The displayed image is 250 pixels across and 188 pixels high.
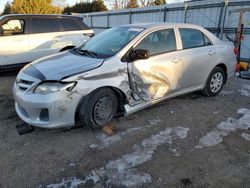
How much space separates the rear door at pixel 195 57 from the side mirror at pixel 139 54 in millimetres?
937

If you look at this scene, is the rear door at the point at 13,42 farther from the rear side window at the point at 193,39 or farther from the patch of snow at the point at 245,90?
the patch of snow at the point at 245,90

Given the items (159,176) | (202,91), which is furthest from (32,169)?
(202,91)

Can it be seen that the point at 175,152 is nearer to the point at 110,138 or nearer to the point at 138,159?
the point at 138,159

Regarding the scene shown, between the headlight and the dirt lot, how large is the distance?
2.47 feet

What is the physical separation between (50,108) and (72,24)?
5274 mm

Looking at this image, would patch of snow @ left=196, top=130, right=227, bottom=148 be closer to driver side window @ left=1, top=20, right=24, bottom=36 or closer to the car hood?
the car hood

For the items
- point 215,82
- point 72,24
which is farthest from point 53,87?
point 72,24

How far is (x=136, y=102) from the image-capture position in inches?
167

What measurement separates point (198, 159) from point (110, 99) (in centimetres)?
157

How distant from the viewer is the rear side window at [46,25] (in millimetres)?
7422

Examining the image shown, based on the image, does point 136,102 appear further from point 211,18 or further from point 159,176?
point 211,18

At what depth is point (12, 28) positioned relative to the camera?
715cm

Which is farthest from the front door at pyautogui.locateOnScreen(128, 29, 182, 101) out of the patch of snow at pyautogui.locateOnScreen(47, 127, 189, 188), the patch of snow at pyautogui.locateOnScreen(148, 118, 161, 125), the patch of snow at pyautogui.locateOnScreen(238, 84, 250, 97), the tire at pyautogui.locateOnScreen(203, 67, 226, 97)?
the patch of snow at pyautogui.locateOnScreen(238, 84, 250, 97)

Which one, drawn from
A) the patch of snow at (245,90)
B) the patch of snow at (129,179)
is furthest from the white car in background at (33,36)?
the patch of snow at (129,179)
